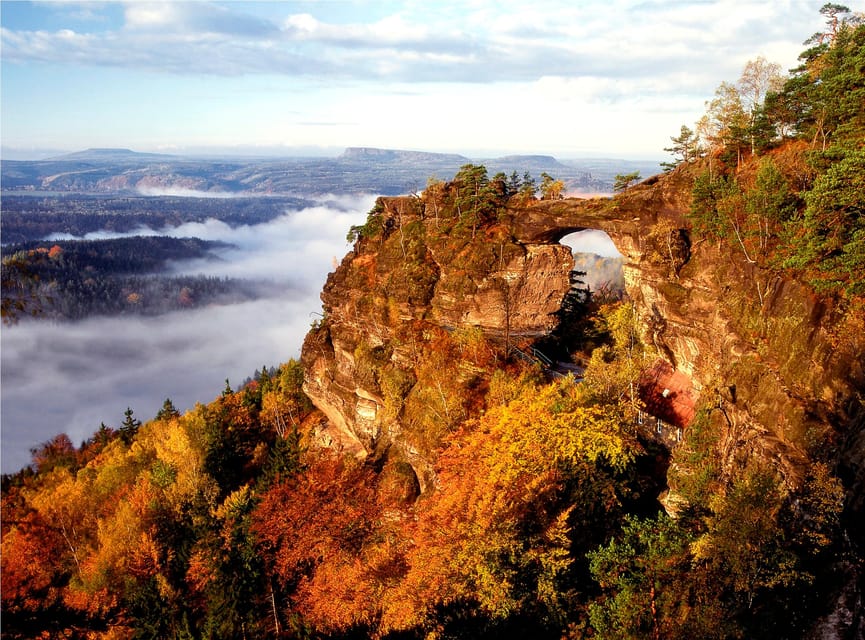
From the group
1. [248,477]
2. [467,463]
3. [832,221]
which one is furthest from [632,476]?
[248,477]

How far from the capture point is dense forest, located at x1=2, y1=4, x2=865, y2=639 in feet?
66.1

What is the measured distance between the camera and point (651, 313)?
37.2 metres

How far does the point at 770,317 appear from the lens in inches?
1076

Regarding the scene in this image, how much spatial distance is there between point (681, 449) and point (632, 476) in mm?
2987

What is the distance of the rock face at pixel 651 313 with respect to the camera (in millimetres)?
23625

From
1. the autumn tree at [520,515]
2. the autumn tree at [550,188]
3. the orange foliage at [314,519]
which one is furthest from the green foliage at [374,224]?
the autumn tree at [520,515]

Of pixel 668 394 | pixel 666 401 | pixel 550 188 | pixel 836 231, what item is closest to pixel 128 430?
pixel 550 188

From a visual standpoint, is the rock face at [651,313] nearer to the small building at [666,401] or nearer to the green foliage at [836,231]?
the small building at [666,401]

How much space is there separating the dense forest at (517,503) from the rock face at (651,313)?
0.81 meters

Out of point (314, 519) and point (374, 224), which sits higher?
point (374, 224)

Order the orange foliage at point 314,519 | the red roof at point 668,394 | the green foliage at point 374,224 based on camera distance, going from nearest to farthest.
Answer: the red roof at point 668,394
the orange foliage at point 314,519
the green foliage at point 374,224

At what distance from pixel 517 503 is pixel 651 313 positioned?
17.9m

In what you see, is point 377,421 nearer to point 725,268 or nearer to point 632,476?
point 632,476

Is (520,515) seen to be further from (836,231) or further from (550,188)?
(550,188)
